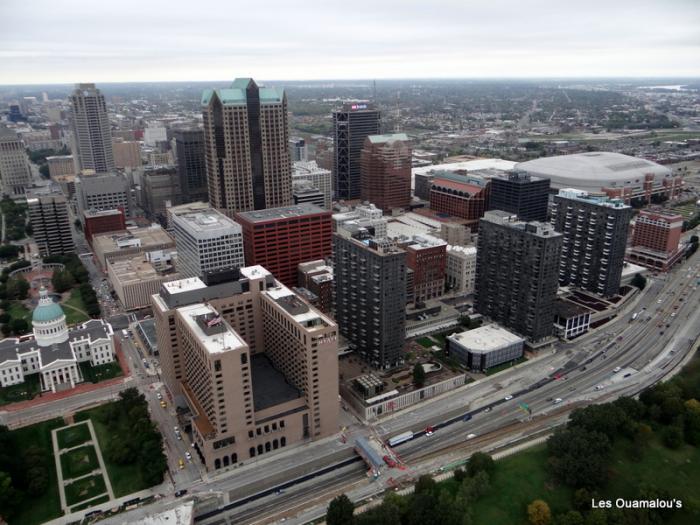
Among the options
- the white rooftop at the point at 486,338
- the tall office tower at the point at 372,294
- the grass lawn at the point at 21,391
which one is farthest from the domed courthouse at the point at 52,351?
the white rooftop at the point at 486,338

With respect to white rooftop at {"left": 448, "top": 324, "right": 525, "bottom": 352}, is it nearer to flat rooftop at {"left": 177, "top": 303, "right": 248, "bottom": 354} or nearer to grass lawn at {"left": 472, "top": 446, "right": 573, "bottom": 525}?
grass lawn at {"left": 472, "top": 446, "right": 573, "bottom": 525}

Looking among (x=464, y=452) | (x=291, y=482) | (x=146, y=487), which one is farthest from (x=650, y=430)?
(x=146, y=487)

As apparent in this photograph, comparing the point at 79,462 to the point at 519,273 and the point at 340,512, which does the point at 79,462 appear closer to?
the point at 340,512

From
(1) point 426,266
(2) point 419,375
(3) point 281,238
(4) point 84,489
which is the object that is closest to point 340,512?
(2) point 419,375

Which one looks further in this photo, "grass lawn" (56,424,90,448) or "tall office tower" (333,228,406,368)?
"tall office tower" (333,228,406,368)

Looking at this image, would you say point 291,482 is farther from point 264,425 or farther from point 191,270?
point 191,270

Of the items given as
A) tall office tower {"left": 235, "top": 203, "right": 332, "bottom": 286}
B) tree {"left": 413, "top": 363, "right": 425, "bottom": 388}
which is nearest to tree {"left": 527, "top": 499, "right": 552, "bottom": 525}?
tree {"left": 413, "top": 363, "right": 425, "bottom": 388}
